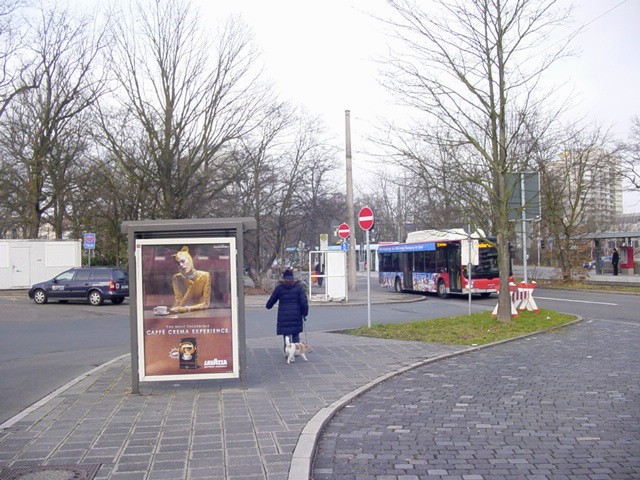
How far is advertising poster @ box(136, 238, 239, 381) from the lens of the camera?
8992 millimetres

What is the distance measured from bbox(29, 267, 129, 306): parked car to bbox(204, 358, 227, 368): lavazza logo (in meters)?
20.5

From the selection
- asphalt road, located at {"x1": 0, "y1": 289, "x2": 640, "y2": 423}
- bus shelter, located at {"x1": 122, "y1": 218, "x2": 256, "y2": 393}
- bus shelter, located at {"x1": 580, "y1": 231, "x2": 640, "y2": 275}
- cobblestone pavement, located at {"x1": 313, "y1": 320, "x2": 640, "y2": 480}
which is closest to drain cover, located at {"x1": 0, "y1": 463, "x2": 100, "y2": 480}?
cobblestone pavement, located at {"x1": 313, "y1": 320, "x2": 640, "y2": 480}

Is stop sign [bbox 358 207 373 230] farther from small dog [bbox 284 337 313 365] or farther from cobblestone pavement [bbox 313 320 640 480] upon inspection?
small dog [bbox 284 337 313 365]

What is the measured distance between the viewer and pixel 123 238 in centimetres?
3831

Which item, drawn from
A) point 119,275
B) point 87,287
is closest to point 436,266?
point 119,275

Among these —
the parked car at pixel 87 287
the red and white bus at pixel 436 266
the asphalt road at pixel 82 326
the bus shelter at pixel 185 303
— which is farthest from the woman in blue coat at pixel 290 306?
the parked car at pixel 87 287

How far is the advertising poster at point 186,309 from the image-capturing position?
8.99 meters

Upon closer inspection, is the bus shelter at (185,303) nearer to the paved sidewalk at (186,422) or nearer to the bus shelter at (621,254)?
the paved sidewalk at (186,422)

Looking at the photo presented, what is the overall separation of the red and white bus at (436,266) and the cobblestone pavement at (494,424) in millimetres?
16128

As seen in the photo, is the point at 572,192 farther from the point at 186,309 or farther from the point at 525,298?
the point at 186,309

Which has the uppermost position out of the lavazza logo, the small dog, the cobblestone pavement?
the lavazza logo

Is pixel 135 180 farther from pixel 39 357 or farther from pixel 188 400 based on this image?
pixel 188 400

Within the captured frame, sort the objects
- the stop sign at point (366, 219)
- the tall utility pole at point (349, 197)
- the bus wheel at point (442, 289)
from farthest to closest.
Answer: the tall utility pole at point (349, 197) → the bus wheel at point (442, 289) → the stop sign at point (366, 219)

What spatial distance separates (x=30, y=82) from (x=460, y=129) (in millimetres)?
22157
